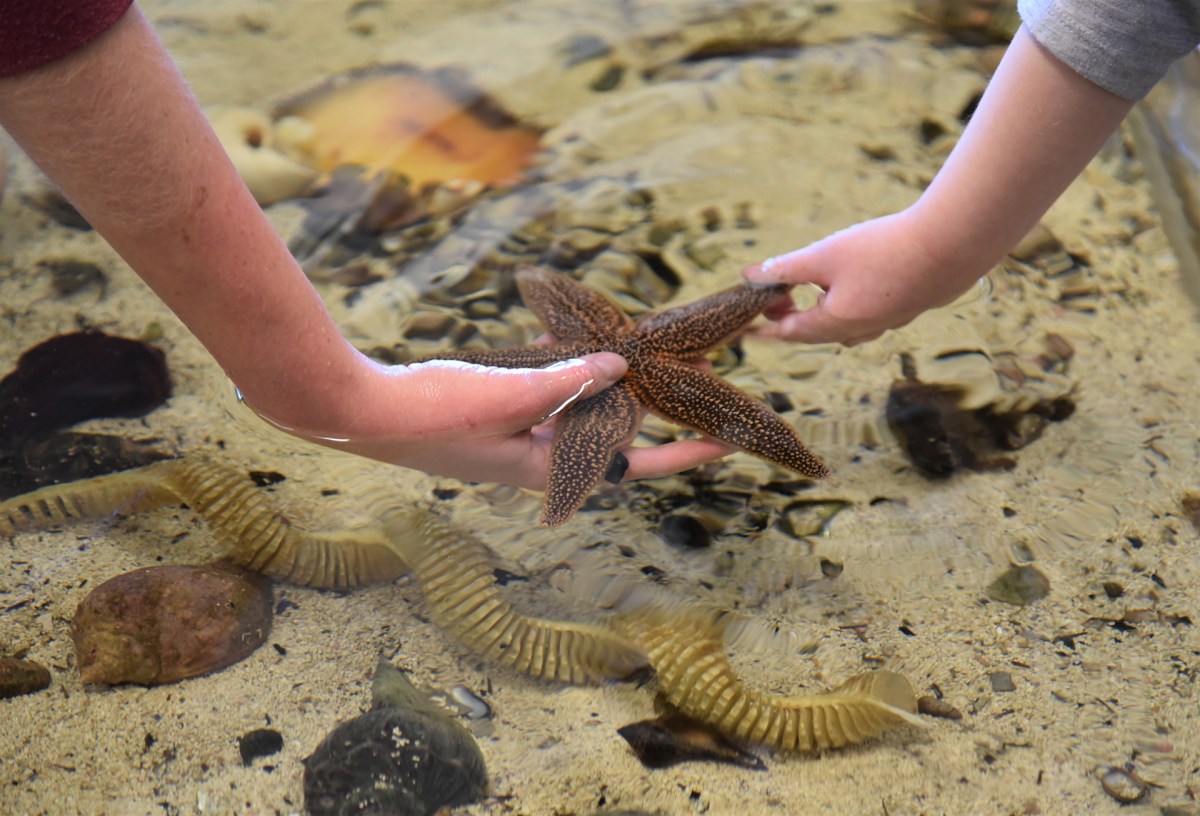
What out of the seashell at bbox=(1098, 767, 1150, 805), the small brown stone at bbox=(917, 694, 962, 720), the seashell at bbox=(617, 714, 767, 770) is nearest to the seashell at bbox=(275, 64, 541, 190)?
the seashell at bbox=(617, 714, 767, 770)

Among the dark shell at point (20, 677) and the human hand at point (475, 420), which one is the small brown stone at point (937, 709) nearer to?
the human hand at point (475, 420)

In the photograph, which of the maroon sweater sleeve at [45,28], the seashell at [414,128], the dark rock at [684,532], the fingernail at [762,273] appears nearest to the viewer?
the maroon sweater sleeve at [45,28]

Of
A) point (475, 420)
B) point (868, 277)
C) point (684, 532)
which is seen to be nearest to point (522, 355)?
point (475, 420)

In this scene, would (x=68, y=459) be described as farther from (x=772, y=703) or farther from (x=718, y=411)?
(x=772, y=703)

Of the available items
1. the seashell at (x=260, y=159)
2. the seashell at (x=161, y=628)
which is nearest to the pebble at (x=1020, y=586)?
the seashell at (x=161, y=628)

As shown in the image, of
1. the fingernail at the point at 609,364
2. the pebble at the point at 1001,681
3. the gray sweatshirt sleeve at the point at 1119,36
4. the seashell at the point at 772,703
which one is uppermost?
the gray sweatshirt sleeve at the point at 1119,36

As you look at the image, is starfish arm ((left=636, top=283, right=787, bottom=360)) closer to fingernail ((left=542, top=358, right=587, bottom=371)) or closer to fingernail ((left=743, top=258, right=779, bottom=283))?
fingernail ((left=743, top=258, right=779, bottom=283))

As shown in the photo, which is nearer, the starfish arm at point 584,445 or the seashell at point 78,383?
the starfish arm at point 584,445
